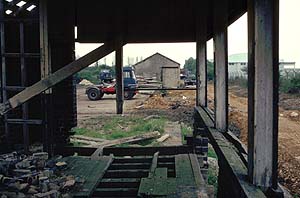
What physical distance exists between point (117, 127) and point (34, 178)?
9.41m

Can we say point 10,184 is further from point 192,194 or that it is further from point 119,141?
point 119,141

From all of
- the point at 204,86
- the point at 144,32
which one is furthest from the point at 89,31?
the point at 204,86

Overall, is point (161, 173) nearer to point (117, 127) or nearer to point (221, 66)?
point (221, 66)

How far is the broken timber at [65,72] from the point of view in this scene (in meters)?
4.75

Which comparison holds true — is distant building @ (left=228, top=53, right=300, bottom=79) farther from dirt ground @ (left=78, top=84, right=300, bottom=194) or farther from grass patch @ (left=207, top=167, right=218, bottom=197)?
grass patch @ (left=207, top=167, right=218, bottom=197)

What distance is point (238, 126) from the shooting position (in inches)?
561

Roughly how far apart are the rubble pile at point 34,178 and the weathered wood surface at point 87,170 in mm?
118

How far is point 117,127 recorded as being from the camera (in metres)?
14.2

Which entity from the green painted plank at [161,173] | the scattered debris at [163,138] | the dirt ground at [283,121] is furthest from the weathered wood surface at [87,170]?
the scattered debris at [163,138]

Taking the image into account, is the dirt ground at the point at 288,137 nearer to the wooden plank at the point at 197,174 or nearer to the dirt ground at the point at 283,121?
the dirt ground at the point at 283,121

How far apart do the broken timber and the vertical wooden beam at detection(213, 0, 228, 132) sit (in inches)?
54.3

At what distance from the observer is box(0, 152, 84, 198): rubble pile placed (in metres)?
4.45

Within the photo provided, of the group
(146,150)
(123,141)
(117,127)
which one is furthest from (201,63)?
(117,127)

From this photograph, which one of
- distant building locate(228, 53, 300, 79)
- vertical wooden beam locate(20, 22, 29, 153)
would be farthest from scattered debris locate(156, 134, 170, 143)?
distant building locate(228, 53, 300, 79)
